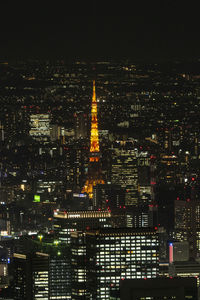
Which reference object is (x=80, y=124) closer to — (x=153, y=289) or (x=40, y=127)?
(x=40, y=127)

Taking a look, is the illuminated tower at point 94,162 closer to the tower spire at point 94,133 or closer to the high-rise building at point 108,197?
the tower spire at point 94,133

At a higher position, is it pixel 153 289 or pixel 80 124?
pixel 153 289

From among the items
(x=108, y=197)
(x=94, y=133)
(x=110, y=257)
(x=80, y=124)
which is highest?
(x=80, y=124)

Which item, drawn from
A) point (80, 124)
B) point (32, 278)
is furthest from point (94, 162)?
point (32, 278)

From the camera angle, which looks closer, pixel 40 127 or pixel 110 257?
pixel 110 257

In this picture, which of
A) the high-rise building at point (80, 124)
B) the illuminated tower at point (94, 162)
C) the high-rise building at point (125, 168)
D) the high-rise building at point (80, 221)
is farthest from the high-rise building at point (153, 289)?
the high-rise building at point (125, 168)

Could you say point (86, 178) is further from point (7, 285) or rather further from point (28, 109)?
point (7, 285)
